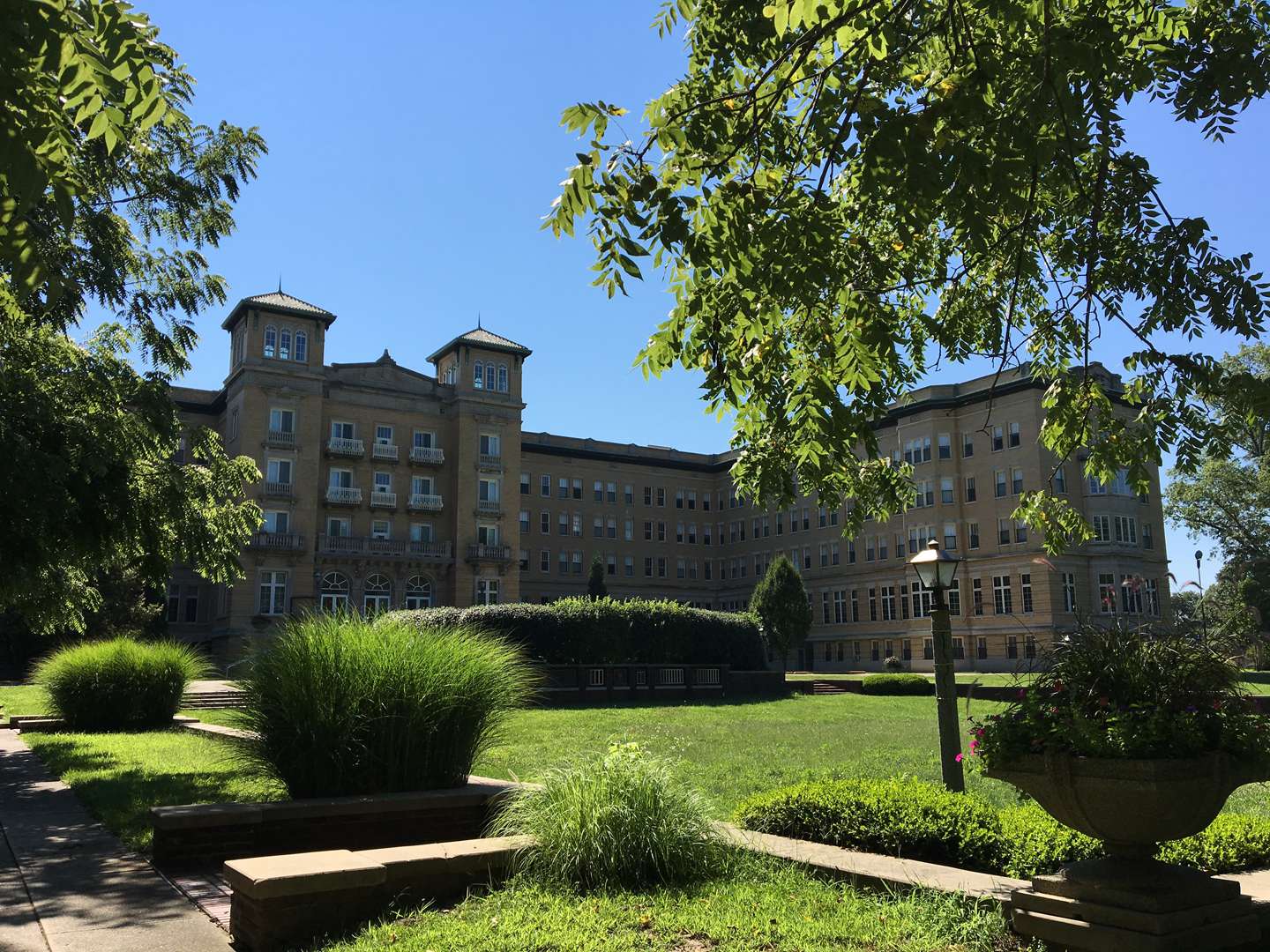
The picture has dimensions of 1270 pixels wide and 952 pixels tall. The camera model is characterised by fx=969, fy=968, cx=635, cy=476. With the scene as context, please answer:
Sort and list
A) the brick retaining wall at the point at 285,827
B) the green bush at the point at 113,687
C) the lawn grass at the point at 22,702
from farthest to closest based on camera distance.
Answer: the lawn grass at the point at 22,702 → the green bush at the point at 113,687 → the brick retaining wall at the point at 285,827

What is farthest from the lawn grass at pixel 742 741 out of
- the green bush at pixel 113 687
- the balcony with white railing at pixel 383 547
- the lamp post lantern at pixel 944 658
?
the balcony with white railing at pixel 383 547

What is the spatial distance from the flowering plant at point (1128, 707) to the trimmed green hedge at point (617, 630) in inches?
945

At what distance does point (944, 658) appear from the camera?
9305mm

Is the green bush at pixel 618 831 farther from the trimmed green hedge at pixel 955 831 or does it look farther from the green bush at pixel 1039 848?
the green bush at pixel 1039 848

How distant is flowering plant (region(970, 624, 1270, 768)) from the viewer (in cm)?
433

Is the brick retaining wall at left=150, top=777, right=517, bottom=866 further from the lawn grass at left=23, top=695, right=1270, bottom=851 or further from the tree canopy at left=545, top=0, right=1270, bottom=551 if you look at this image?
the tree canopy at left=545, top=0, right=1270, bottom=551

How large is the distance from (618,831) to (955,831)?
223 cm

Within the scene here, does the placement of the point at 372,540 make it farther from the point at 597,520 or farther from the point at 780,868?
the point at 780,868

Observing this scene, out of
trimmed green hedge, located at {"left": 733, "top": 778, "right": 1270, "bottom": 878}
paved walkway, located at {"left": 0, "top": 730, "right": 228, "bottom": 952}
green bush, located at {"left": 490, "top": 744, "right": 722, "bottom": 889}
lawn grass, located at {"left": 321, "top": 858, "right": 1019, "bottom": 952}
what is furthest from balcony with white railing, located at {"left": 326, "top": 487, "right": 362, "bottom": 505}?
lawn grass, located at {"left": 321, "top": 858, "right": 1019, "bottom": 952}

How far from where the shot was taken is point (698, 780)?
10.9 meters

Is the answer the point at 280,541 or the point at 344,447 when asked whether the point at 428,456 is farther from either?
the point at 280,541

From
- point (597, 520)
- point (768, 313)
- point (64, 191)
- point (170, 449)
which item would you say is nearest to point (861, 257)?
point (768, 313)

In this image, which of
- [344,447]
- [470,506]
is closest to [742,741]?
[470,506]

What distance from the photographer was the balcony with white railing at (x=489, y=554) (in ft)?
200
